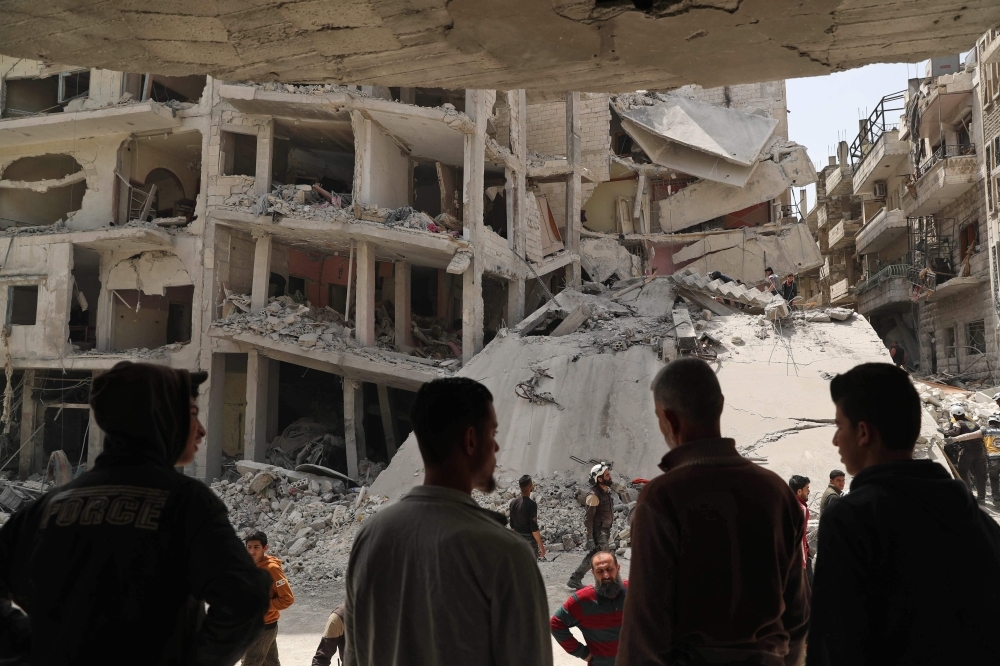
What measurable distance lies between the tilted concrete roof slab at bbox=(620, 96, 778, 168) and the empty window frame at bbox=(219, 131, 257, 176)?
13.8 metres

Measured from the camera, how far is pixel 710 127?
24.7m

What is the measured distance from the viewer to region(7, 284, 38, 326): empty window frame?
1866 centimetres

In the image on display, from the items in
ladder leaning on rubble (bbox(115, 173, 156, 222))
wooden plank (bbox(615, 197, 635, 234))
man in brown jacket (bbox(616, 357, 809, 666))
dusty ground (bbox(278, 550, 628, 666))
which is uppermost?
wooden plank (bbox(615, 197, 635, 234))

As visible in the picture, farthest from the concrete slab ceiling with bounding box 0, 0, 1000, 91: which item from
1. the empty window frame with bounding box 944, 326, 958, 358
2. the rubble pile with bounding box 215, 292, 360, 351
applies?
the empty window frame with bounding box 944, 326, 958, 358

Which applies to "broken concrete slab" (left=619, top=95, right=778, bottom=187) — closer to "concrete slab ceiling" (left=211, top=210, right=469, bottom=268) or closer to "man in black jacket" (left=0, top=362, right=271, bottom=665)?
"concrete slab ceiling" (left=211, top=210, right=469, bottom=268)

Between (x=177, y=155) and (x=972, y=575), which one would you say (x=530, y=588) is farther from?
(x=177, y=155)

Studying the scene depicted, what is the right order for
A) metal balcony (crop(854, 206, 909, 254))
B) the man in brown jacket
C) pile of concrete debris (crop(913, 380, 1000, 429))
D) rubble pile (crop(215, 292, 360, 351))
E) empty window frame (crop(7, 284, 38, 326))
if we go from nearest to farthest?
the man in brown jacket → pile of concrete debris (crop(913, 380, 1000, 429)) → rubble pile (crop(215, 292, 360, 351)) → empty window frame (crop(7, 284, 38, 326)) → metal balcony (crop(854, 206, 909, 254))

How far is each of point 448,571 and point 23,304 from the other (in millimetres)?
22260

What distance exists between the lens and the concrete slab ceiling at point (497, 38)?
2.36m

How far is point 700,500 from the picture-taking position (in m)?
1.92

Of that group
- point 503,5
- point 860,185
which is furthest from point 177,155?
point 860,185

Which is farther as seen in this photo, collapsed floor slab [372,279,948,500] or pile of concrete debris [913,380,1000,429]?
pile of concrete debris [913,380,1000,429]

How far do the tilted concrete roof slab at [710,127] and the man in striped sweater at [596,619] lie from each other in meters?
23.4

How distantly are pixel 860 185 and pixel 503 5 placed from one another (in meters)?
30.2
